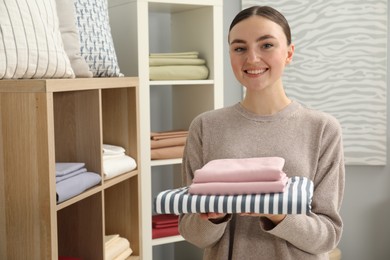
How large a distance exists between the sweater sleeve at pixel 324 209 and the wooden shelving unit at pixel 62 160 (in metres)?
0.68

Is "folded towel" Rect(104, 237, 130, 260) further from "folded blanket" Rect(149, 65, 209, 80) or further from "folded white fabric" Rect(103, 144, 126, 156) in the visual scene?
"folded blanket" Rect(149, 65, 209, 80)

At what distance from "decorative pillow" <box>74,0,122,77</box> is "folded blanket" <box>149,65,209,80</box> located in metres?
0.38

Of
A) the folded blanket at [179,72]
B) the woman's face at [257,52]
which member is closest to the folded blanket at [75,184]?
the woman's face at [257,52]

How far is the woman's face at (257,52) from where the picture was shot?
1497 mm

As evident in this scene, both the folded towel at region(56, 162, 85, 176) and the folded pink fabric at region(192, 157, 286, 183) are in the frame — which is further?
the folded towel at region(56, 162, 85, 176)

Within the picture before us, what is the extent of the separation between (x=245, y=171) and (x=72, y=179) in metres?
0.81

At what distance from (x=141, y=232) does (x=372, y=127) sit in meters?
1.73

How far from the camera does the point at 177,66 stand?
9.48 ft

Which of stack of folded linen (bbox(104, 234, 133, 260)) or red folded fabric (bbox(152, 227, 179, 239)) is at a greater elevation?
stack of folded linen (bbox(104, 234, 133, 260))

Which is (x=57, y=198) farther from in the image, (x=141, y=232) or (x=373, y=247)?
(x=373, y=247)

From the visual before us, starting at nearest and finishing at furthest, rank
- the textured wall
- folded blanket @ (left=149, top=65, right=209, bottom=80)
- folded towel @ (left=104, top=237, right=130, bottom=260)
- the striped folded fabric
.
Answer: the striped folded fabric
folded towel @ (left=104, top=237, right=130, bottom=260)
folded blanket @ (left=149, top=65, right=209, bottom=80)
the textured wall

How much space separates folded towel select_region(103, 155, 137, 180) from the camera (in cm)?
227

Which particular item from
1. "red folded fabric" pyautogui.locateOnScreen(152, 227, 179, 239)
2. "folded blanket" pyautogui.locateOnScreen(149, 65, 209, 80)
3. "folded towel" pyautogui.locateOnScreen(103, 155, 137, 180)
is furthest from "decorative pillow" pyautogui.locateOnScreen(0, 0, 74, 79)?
"red folded fabric" pyautogui.locateOnScreen(152, 227, 179, 239)

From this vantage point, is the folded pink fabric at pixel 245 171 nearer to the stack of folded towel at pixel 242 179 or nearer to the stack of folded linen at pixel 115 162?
the stack of folded towel at pixel 242 179
